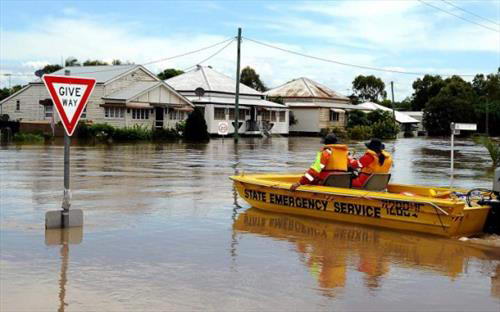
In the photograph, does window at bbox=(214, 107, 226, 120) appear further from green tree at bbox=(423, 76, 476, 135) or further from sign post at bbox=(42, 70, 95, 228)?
sign post at bbox=(42, 70, 95, 228)

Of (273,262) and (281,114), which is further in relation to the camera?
(281,114)

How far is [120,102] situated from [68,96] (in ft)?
116

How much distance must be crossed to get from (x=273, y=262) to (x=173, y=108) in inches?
1596

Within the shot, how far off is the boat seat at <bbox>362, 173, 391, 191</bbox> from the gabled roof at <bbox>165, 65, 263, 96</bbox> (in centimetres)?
4338

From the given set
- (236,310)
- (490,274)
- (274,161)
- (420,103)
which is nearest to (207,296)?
(236,310)

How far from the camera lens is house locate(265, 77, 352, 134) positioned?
64500 mm

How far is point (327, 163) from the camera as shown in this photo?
36.8 ft

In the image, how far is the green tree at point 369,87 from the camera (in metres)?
123

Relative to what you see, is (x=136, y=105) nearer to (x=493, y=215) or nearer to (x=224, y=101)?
(x=224, y=101)

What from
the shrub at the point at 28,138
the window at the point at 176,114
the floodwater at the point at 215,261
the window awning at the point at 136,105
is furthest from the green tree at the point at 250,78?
the floodwater at the point at 215,261

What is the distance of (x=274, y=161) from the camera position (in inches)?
1019

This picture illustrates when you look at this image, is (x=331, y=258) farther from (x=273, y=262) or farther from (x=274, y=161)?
(x=274, y=161)

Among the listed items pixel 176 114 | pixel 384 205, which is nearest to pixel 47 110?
pixel 176 114

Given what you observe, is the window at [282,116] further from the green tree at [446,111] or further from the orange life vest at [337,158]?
the orange life vest at [337,158]
